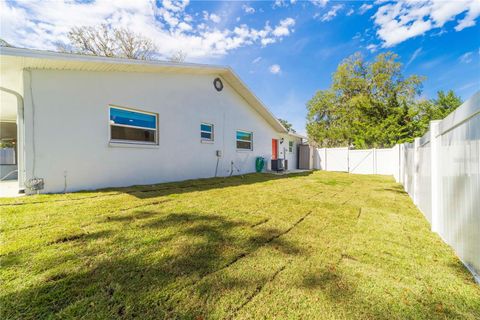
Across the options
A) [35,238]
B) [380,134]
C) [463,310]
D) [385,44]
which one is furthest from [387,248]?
[385,44]

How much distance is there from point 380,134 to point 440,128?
21049mm

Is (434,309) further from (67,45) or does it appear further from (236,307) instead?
(67,45)

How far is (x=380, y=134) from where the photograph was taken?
20.7m

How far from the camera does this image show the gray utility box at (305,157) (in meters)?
17.5

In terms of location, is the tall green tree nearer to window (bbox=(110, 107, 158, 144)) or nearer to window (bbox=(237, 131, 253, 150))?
window (bbox=(237, 131, 253, 150))

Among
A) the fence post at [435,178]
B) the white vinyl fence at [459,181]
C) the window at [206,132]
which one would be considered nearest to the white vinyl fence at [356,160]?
the window at [206,132]

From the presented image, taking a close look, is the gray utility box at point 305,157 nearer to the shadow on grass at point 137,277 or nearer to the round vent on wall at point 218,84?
the round vent on wall at point 218,84

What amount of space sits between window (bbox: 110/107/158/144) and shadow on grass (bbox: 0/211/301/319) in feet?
13.9

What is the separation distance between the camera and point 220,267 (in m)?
2.06

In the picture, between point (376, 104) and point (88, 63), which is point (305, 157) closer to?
point (376, 104)

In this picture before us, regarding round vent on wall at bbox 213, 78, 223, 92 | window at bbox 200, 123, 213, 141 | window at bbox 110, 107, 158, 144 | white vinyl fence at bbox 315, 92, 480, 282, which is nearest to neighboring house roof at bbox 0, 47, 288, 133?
round vent on wall at bbox 213, 78, 223, 92

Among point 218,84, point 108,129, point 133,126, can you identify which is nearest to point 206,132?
point 218,84

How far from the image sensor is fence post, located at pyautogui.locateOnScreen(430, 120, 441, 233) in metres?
3.10

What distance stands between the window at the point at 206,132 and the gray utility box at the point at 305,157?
1077 centimetres
